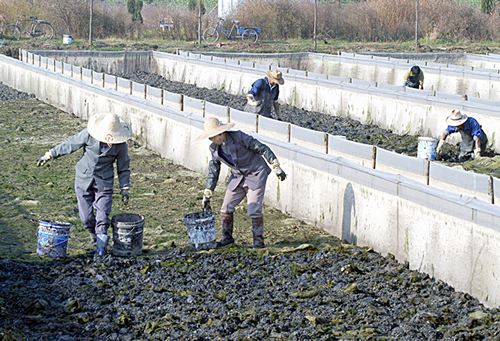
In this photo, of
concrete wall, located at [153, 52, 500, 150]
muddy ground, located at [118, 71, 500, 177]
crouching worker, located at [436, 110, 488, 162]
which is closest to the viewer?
crouching worker, located at [436, 110, 488, 162]

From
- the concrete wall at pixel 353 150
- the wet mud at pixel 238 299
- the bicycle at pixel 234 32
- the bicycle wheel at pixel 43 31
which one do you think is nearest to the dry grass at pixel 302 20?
the bicycle wheel at pixel 43 31

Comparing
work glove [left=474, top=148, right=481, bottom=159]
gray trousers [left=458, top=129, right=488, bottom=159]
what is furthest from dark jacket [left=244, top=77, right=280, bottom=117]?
work glove [left=474, top=148, right=481, bottom=159]

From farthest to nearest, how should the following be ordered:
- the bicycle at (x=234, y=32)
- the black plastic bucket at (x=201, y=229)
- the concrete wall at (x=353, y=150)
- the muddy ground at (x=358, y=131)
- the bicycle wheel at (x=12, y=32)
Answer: the bicycle at (x=234, y=32) → the bicycle wheel at (x=12, y=32) → the muddy ground at (x=358, y=131) → the black plastic bucket at (x=201, y=229) → the concrete wall at (x=353, y=150)

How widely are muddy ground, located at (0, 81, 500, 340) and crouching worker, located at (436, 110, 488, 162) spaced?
12.5ft

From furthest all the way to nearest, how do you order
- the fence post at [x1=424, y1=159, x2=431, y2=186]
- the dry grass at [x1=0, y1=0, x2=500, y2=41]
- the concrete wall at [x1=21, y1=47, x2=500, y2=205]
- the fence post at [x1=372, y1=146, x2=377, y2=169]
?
the dry grass at [x1=0, y1=0, x2=500, y2=41]
the fence post at [x1=372, y1=146, x2=377, y2=169]
the fence post at [x1=424, y1=159, x2=431, y2=186]
the concrete wall at [x1=21, y1=47, x2=500, y2=205]

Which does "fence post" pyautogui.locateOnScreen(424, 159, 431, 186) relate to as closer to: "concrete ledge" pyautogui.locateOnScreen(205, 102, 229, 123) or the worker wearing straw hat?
"concrete ledge" pyautogui.locateOnScreen(205, 102, 229, 123)

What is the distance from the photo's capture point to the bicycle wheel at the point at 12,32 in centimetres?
4731

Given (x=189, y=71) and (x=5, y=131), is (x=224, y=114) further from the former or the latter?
(x=189, y=71)

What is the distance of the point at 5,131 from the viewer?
21.4 m

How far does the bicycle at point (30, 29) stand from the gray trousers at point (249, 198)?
3674 centimetres

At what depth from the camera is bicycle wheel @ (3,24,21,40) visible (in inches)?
1863

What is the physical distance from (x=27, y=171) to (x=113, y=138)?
6224 mm

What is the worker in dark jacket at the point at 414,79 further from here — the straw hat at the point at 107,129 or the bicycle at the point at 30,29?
the bicycle at the point at 30,29

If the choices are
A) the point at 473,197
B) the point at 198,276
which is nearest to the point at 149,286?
the point at 198,276
